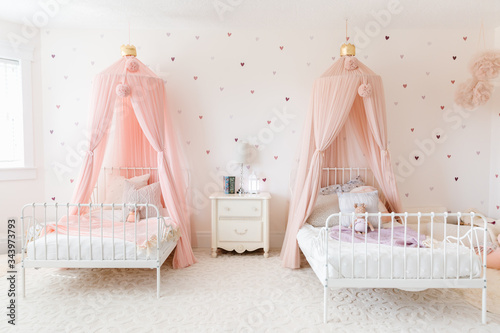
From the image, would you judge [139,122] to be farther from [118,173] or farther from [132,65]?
[118,173]

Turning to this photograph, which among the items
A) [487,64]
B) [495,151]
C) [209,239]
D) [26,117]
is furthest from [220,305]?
[495,151]

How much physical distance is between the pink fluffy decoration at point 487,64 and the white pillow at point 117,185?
4385 millimetres

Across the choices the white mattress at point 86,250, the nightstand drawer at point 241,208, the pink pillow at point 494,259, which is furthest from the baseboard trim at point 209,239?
the pink pillow at point 494,259

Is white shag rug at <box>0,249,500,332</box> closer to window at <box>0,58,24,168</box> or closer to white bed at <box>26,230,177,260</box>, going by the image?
white bed at <box>26,230,177,260</box>

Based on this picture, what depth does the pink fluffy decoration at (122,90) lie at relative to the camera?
4172 millimetres

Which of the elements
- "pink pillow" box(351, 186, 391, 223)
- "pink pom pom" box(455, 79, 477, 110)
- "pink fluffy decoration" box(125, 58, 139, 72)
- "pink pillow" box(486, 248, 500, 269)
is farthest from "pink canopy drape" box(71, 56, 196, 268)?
"pink pom pom" box(455, 79, 477, 110)

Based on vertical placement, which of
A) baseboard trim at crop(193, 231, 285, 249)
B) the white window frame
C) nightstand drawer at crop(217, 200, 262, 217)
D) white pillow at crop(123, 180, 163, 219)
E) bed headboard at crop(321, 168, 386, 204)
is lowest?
baseboard trim at crop(193, 231, 285, 249)

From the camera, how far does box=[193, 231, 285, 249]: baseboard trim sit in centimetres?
524

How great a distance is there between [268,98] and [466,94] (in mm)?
2571

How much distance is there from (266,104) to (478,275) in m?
3.29

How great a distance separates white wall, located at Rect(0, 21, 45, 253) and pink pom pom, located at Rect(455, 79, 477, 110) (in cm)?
577

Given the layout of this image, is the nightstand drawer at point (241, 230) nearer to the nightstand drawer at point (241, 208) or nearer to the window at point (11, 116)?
the nightstand drawer at point (241, 208)

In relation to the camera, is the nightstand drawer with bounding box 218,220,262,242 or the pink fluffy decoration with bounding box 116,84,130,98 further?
the nightstand drawer with bounding box 218,220,262,242

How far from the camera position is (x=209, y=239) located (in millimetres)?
5270
